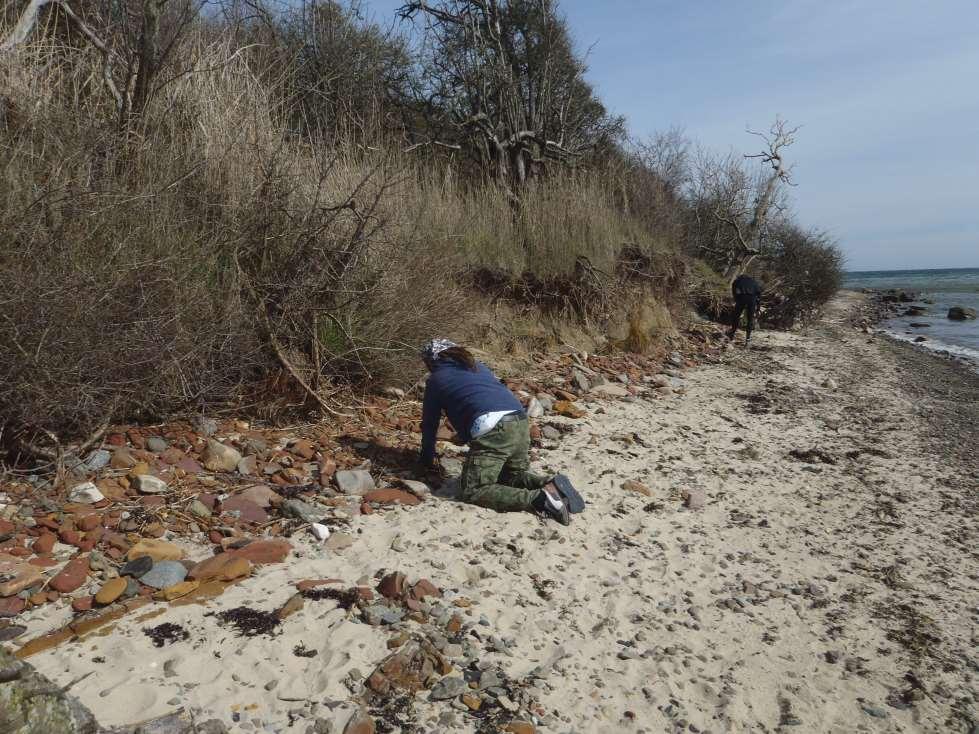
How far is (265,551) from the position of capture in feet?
11.2

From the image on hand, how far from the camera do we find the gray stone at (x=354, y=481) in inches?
168

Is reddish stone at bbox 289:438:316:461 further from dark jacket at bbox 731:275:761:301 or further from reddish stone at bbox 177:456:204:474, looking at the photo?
dark jacket at bbox 731:275:761:301

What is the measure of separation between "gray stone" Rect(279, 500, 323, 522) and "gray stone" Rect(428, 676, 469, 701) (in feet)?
4.90

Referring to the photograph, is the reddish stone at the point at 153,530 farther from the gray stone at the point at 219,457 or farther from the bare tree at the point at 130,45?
the bare tree at the point at 130,45

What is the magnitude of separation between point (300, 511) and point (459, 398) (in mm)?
1241

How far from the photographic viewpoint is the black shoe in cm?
407

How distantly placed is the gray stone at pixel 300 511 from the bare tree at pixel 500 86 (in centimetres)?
852

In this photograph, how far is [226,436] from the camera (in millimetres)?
4734

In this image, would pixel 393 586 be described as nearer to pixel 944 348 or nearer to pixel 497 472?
pixel 497 472

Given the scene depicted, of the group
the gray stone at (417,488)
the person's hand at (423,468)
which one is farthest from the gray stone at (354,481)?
the person's hand at (423,468)

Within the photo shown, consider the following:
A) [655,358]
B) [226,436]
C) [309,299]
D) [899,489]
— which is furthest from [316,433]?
[655,358]

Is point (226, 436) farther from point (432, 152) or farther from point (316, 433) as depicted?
point (432, 152)

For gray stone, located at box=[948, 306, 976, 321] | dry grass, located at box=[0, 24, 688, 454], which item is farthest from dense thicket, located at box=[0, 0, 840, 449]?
gray stone, located at box=[948, 306, 976, 321]

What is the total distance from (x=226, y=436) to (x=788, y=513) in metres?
4.17
